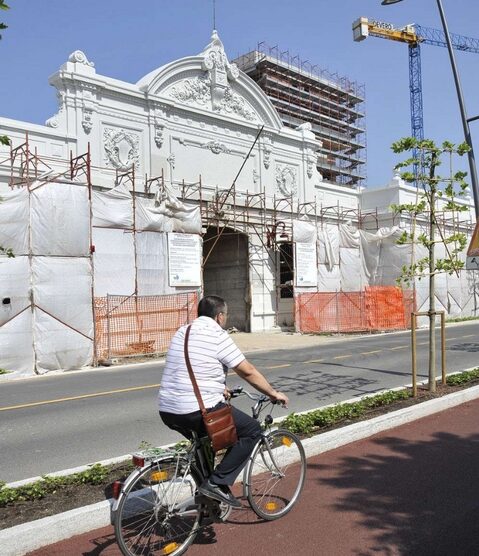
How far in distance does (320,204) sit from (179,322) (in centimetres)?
1567

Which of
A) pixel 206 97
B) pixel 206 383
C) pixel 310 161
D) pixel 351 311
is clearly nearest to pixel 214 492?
pixel 206 383

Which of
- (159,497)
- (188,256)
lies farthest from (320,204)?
(159,497)

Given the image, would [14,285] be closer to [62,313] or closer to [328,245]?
[62,313]

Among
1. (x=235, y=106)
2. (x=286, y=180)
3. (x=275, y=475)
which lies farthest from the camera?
(x=286, y=180)

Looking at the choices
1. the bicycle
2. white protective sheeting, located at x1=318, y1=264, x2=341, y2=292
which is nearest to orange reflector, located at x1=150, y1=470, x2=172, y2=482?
the bicycle

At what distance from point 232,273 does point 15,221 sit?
14.1 meters

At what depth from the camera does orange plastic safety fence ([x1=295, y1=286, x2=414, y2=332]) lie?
2538 cm

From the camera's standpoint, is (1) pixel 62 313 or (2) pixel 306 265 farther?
(2) pixel 306 265

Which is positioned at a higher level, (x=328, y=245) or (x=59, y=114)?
(x=59, y=114)

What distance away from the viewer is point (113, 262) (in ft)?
61.0

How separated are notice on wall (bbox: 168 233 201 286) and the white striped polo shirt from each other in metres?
16.8

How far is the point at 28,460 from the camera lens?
6.22 m

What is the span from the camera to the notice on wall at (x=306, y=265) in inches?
1053

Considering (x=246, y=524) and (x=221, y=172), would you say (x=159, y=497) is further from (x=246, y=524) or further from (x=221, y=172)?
(x=221, y=172)
